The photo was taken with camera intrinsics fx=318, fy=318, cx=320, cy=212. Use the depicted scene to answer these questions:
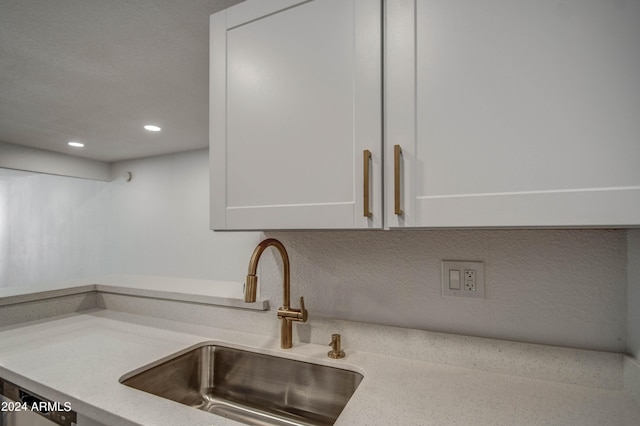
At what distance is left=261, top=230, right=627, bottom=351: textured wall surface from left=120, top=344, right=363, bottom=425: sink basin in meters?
0.23

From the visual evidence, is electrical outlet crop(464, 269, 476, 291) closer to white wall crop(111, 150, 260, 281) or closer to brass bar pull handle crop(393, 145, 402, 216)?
brass bar pull handle crop(393, 145, 402, 216)

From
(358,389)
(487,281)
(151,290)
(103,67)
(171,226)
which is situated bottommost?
(358,389)

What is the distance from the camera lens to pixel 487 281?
3.38 ft

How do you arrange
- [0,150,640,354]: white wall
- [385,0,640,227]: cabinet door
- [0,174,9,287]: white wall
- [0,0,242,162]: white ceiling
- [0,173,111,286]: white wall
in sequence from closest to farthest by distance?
[385,0,640,227]: cabinet door, [0,150,640,354]: white wall, [0,0,242,162]: white ceiling, [0,173,111,286]: white wall, [0,174,9,287]: white wall

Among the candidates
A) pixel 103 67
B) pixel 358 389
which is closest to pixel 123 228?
pixel 103 67

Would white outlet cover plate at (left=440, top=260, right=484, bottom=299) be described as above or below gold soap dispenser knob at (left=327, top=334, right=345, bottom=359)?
above

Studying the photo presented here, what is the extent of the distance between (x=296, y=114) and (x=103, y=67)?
1.52 metres

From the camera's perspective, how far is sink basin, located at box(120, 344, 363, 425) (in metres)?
1.08

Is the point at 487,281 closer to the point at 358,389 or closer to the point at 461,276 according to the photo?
the point at 461,276

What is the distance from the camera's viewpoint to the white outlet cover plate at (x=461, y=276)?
3.40ft

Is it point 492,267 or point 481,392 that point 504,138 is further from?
point 481,392

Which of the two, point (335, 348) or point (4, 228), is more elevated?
point (4, 228)

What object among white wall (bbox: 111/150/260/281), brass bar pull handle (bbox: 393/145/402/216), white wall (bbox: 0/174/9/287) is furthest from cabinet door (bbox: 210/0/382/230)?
white wall (bbox: 0/174/9/287)

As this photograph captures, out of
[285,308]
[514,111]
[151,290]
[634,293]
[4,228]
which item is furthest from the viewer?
[4,228]
